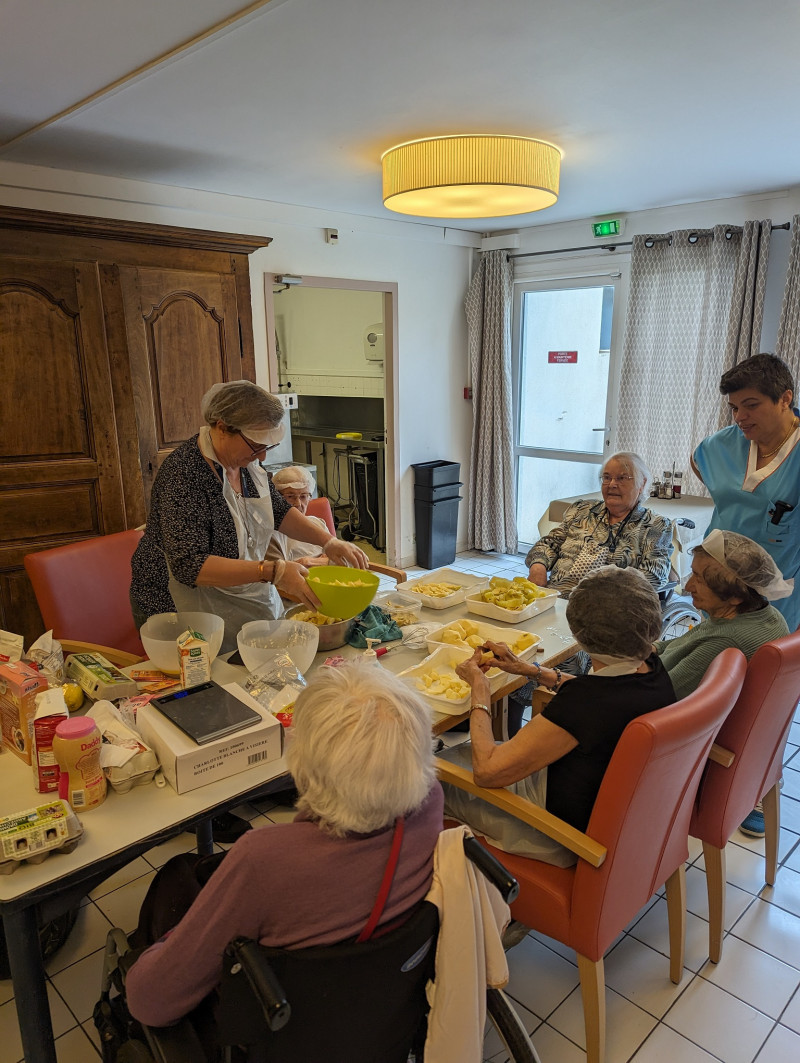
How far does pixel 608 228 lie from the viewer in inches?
190

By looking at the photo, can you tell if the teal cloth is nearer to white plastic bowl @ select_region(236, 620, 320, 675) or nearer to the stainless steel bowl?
the stainless steel bowl

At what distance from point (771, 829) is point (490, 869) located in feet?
5.09

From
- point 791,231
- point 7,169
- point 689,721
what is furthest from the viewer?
point 791,231

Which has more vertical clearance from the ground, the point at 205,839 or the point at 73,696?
the point at 73,696

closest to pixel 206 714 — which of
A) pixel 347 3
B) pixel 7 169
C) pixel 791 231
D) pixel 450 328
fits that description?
pixel 347 3

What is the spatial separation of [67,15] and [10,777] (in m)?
1.96

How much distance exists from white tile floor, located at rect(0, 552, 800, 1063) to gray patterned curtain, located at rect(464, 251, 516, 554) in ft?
12.5

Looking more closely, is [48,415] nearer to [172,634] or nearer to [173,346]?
[173,346]

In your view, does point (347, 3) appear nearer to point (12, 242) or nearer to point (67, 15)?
point (67, 15)

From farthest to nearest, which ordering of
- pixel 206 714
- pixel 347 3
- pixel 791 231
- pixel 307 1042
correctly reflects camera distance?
pixel 791 231, pixel 347 3, pixel 206 714, pixel 307 1042

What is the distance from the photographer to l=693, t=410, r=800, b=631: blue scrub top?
97.5 inches

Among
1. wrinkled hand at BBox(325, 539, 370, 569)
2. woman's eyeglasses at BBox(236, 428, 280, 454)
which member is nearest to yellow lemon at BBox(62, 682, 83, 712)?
woman's eyeglasses at BBox(236, 428, 280, 454)

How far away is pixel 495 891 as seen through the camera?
1.14 metres

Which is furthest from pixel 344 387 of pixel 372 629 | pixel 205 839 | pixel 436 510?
pixel 205 839
